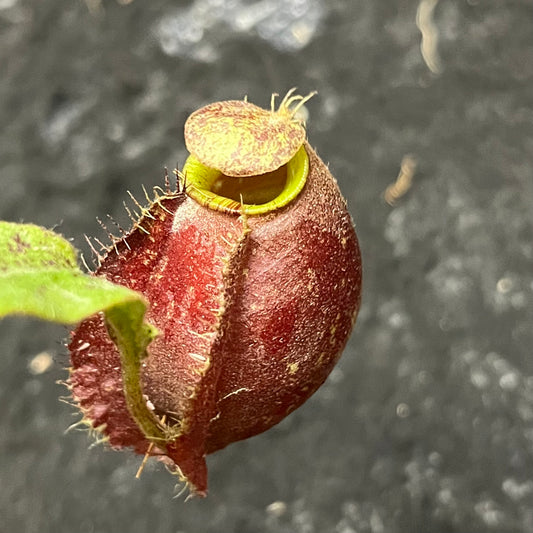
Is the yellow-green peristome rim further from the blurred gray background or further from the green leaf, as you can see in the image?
the blurred gray background

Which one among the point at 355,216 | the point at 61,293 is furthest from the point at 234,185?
the point at 355,216

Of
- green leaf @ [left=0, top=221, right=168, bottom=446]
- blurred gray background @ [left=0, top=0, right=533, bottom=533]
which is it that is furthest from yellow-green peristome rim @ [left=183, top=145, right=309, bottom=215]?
blurred gray background @ [left=0, top=0, right=533, bottom=533]

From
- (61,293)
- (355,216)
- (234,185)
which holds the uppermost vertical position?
(61,293)

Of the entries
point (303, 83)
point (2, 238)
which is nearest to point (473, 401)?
point (303, 83)

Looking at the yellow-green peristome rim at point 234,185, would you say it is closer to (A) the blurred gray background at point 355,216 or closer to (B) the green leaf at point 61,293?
(B) the green leaf at point 61,293

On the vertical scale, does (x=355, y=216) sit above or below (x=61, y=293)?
below

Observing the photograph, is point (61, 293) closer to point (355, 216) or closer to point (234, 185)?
point (234, 185)

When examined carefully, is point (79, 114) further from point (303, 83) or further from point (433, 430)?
point (433, 430)
